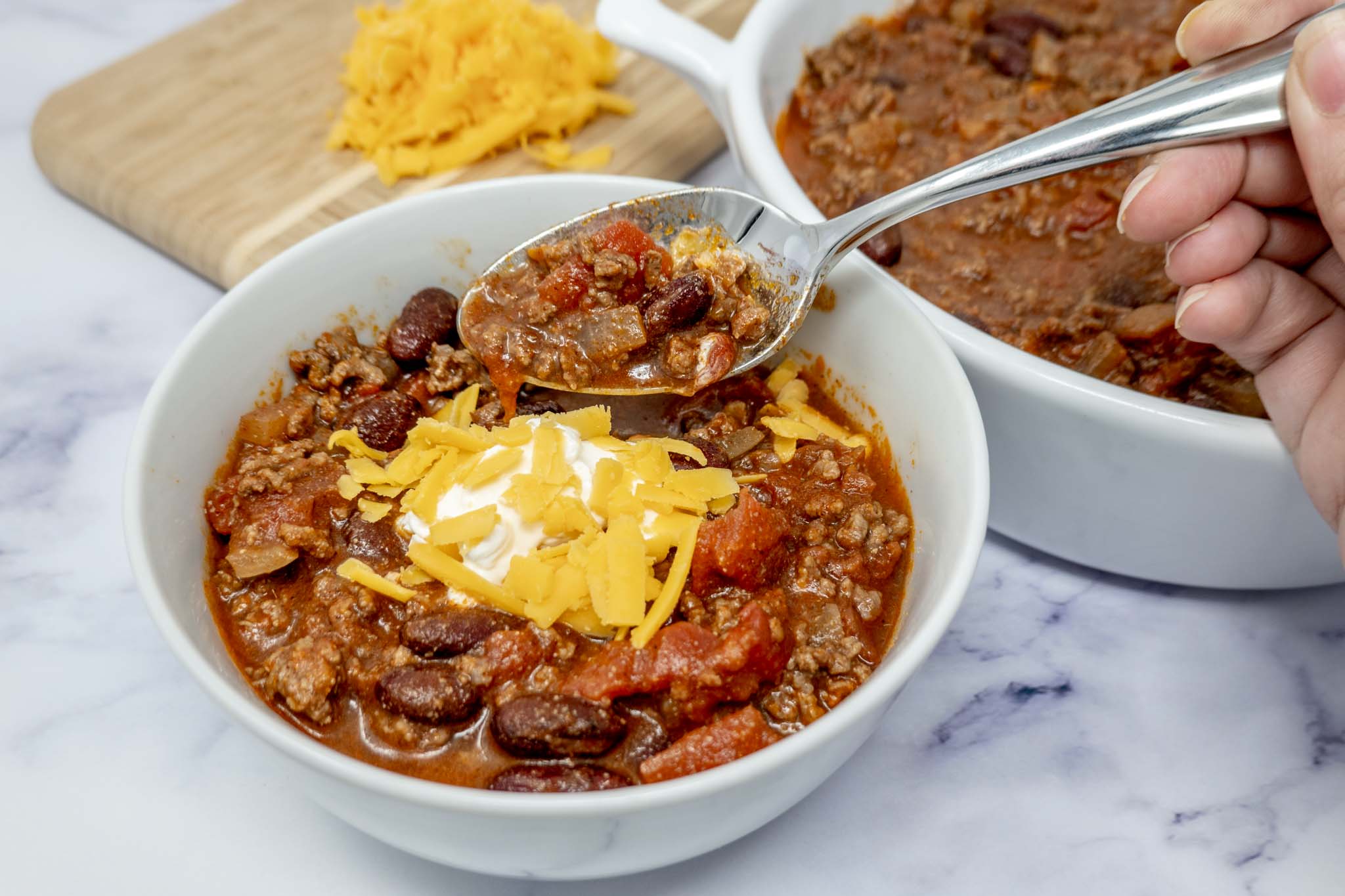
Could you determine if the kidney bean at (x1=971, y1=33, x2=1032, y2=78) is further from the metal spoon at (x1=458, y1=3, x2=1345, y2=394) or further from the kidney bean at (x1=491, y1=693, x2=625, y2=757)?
the kidney bean at (x1=491, y1=693, x2=625, y2=757)

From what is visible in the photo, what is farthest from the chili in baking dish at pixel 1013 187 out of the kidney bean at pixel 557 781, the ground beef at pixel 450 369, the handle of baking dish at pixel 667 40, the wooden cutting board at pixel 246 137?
the kidney bean at pixel 557 781

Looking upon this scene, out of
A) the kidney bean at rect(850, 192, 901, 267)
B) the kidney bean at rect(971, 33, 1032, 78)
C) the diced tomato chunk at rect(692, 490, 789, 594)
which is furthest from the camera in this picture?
the kidney bean at rect(971, 33, 1032, 78)

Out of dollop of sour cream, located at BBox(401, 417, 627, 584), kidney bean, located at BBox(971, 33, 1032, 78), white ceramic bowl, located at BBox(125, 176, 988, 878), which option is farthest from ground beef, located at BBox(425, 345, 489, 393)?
kidney bean, located at BBox(971, 33, 1032, 78)

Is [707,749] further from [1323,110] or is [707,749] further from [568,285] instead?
[1323,110]

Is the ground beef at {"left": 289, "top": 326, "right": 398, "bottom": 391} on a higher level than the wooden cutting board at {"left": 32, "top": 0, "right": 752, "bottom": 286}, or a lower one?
higher

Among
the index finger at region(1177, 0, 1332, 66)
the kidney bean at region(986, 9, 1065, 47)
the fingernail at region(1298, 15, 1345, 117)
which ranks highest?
the fingernail at region(1298, 15, 1345, 117)
